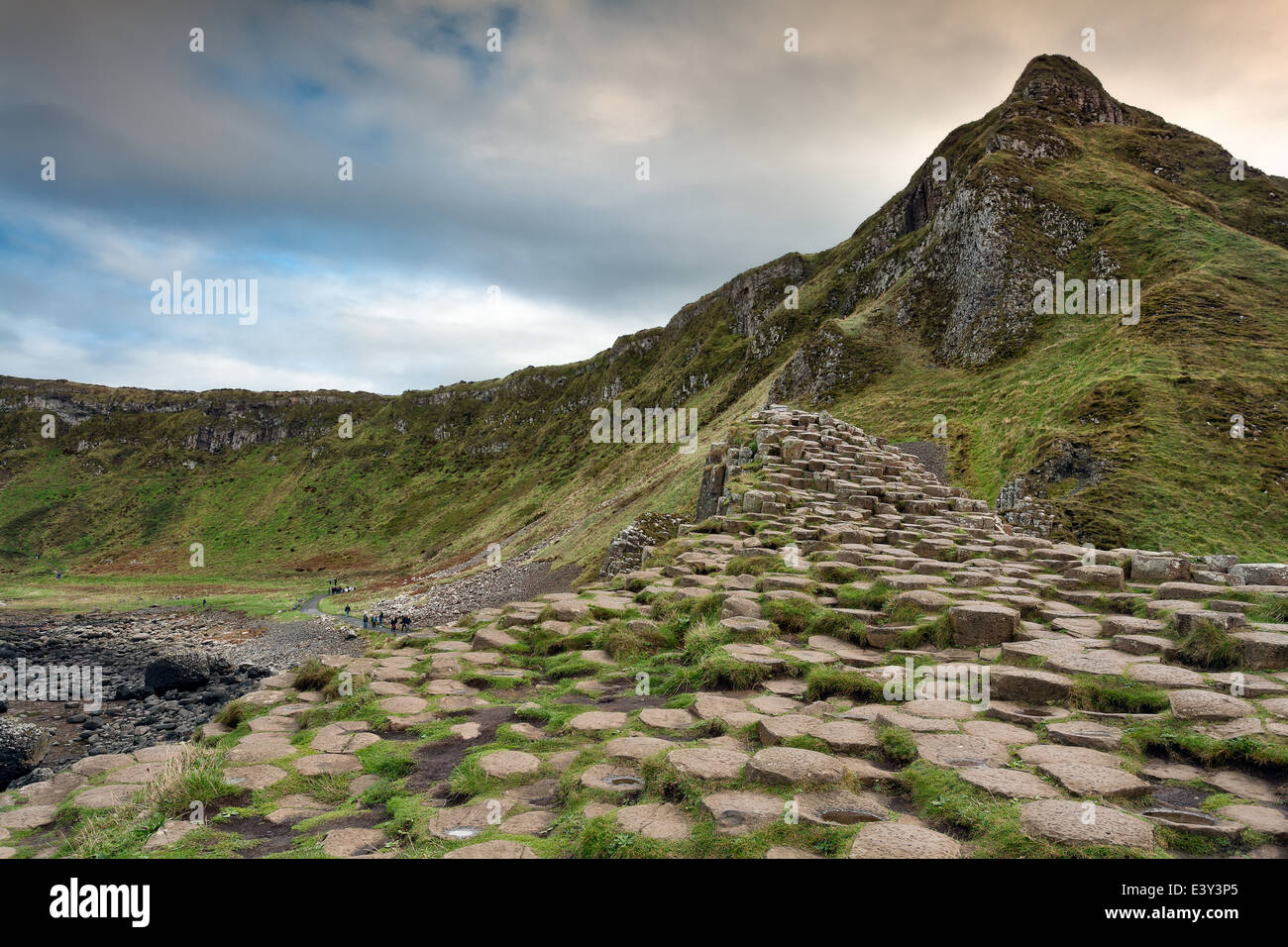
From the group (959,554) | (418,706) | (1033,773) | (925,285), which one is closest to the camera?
(1033,773)

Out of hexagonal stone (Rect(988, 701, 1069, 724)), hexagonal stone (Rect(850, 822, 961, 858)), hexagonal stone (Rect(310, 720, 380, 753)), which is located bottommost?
hexagonal stone (Rect(310, 720, 380, 753))

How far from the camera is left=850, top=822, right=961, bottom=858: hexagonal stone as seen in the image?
3.91 metres

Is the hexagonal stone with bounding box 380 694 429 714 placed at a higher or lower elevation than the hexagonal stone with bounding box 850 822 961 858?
lower

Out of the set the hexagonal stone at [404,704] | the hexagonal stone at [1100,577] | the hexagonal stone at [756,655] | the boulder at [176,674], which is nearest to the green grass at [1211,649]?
the hexagonal stone at [1100,577]

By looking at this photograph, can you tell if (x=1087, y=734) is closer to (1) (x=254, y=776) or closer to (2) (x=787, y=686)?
(2) (x=787, y=686)

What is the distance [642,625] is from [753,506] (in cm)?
952

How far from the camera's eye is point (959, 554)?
578 inches

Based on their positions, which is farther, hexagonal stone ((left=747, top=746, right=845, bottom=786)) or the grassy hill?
the grassy hill

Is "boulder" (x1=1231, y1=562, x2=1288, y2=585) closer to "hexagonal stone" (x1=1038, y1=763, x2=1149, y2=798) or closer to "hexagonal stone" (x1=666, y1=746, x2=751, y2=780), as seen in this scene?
"hexagonal stone" (x1=1038, y1=763, x2=1149, y2=798)

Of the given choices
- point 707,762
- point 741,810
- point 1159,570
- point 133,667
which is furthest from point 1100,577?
point 133,667

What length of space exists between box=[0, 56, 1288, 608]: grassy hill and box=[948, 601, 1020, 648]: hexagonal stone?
21604 millimetres

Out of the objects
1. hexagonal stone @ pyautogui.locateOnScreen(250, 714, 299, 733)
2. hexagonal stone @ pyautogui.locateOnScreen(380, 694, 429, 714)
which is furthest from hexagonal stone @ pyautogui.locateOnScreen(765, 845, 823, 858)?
hexagonal stone @ pyautogui.locateOnScreen(250, 714, 299, 733)
